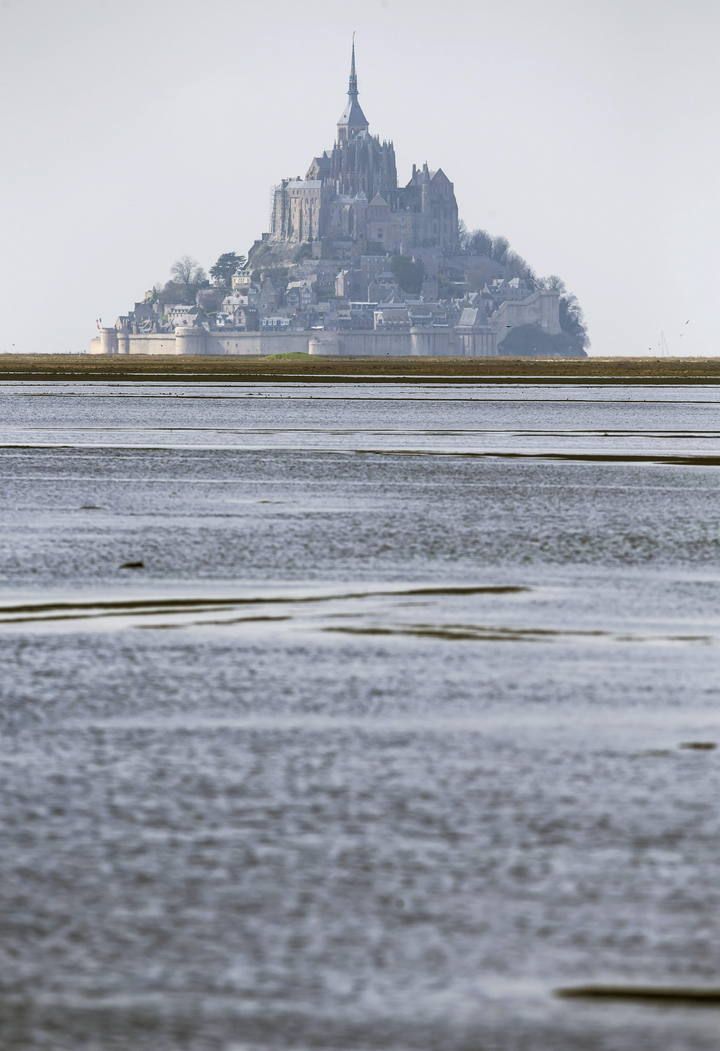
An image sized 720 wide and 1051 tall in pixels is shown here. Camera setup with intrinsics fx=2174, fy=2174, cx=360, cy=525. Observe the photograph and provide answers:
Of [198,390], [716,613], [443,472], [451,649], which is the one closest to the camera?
[451,649]

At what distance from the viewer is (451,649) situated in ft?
36.9

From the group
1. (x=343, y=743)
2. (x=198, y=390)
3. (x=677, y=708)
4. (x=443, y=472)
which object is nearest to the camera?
(x=343, y=743)

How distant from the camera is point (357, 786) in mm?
7426

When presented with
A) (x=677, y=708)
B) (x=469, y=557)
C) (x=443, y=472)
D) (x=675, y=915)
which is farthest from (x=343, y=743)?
(x=443, y=472)

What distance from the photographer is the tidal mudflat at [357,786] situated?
4926mm

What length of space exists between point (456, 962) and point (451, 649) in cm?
610

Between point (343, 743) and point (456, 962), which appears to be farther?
point (343, 743)

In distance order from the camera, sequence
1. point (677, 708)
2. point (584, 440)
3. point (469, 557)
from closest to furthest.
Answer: point (677, 708) → point (469, 557) → point (584, 440)

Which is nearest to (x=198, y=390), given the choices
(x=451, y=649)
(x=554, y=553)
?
(x=554, y=553)

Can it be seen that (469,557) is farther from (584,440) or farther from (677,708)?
(584,440)

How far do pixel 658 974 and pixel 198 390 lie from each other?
7731cm

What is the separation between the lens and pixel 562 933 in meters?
5.45

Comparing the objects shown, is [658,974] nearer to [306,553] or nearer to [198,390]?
[306,553]

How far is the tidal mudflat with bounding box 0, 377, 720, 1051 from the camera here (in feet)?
16.2
